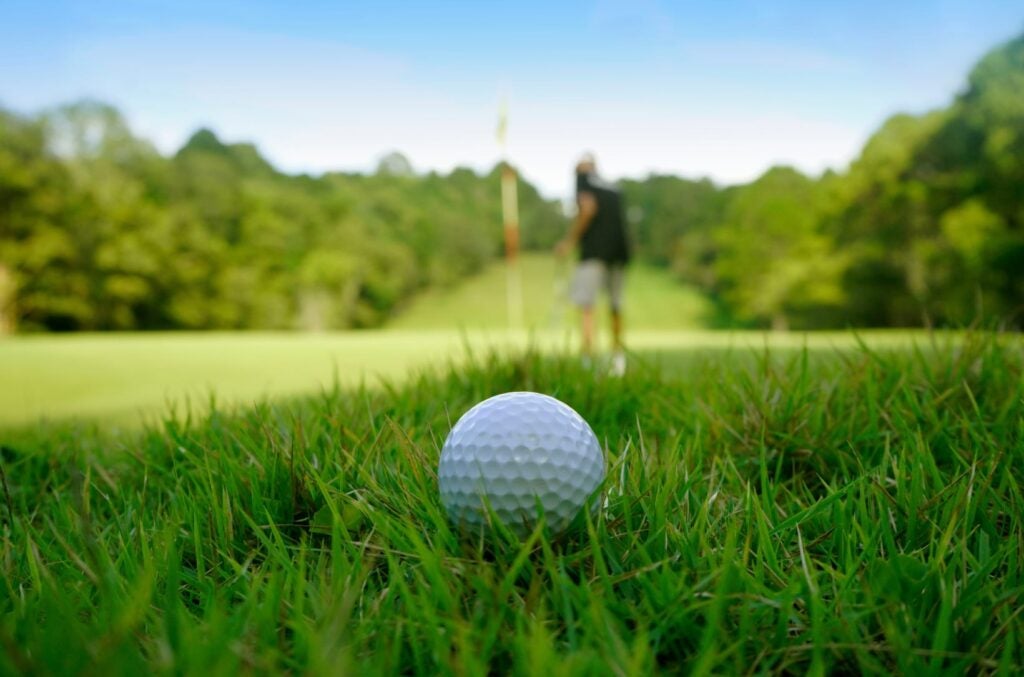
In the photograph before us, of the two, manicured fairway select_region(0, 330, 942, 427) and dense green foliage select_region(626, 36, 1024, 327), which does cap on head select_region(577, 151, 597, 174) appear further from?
dense green foliage select_region(626, 36, 1024, 327)

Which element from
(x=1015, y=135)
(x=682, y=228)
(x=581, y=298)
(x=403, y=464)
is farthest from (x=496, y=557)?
(x=682, y=228)

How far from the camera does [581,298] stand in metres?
6.98

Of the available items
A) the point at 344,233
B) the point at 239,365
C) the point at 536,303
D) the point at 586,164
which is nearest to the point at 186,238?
the point at 344,233

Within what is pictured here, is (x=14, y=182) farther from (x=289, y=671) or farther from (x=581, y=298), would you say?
(x=289, y=671)

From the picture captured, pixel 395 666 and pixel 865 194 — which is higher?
pixel 865 194

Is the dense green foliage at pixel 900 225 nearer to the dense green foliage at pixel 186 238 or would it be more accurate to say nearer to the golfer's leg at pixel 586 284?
the golfer's leg at pixel 586 284

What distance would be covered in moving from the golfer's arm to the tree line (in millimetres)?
16401

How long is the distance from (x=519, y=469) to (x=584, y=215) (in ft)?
19.9

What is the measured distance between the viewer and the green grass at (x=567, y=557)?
Answer: 3.16 ft

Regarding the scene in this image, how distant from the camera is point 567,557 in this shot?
1186 millimetres

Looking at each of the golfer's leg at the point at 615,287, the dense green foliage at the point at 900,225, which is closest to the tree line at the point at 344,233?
the dense green foliage at the point at 900,225

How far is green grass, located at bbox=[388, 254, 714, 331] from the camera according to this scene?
48.7 meters

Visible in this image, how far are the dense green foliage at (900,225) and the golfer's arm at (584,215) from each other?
1126 cm

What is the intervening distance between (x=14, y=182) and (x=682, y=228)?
165 ft
